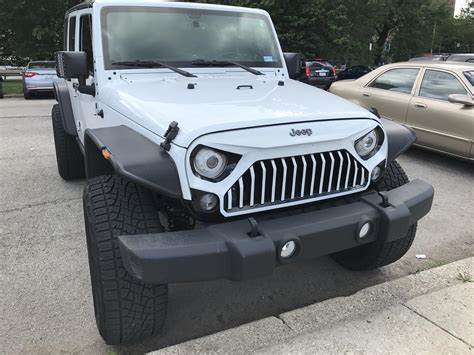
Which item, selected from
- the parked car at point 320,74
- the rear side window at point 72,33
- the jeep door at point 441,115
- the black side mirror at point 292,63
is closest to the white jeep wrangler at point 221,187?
the black side mirror at point 292,63

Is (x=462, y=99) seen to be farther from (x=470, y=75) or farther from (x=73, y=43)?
(x=73, y=43)

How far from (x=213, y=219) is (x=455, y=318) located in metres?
1.63

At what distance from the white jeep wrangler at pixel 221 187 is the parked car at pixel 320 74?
1444 centimetres

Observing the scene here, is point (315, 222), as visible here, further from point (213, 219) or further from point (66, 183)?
point (66, 183)

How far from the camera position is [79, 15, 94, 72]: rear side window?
143 inches

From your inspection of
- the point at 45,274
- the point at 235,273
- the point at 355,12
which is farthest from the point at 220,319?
the point at 355,12

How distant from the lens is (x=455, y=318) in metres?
2.77

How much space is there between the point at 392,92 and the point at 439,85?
79cm

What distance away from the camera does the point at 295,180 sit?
2469 mm

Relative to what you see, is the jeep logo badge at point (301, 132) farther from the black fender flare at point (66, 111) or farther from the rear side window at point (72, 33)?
the black fender flare at point (66, 111)

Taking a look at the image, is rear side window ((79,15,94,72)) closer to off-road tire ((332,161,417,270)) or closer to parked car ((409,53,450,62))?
off-road tire ((332,161,417,270))

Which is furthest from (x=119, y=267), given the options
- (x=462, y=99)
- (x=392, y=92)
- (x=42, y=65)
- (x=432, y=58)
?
(x=432, y=58)

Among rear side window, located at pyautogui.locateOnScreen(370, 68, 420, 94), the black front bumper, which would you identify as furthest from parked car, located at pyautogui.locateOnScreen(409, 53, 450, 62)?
the black front bumper

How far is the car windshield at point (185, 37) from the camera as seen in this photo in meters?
3.45
